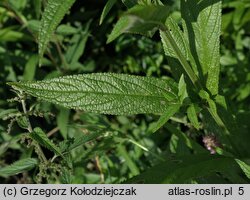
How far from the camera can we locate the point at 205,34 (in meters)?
1.69

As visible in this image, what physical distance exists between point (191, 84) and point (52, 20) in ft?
1.90

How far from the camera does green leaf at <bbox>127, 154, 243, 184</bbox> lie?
1.57 metres

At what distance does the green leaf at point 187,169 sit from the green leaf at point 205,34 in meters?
0.24

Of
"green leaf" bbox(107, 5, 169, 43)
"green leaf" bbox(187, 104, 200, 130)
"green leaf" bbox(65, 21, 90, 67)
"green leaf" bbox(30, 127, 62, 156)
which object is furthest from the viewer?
"green leaf" bbox(65, 21, 90, 67)

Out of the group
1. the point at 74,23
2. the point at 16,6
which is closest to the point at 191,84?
the point at 16,6

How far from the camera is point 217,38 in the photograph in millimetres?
1669

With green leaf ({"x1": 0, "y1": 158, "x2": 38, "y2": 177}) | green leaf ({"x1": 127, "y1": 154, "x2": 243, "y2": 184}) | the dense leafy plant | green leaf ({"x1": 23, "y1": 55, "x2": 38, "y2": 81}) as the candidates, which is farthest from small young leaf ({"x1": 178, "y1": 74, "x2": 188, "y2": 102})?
green leaf ({"x1": 23, "y1": 55, "x2": 38, "y2": 81})

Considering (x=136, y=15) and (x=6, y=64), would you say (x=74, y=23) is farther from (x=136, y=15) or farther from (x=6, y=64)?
(x=136, y=15)

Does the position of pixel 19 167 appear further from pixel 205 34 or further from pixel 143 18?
pixel 143 18

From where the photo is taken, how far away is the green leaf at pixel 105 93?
1.50 meters

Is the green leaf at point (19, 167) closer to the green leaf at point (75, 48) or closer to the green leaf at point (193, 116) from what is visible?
the green leaf at point (193, 116)

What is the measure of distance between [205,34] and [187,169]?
486 millimetres

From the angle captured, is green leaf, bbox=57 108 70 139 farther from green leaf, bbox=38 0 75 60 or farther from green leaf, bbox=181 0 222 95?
green leaf, bbox=38 0 75 60

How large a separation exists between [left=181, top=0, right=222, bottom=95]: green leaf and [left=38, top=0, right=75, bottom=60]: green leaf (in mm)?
491
